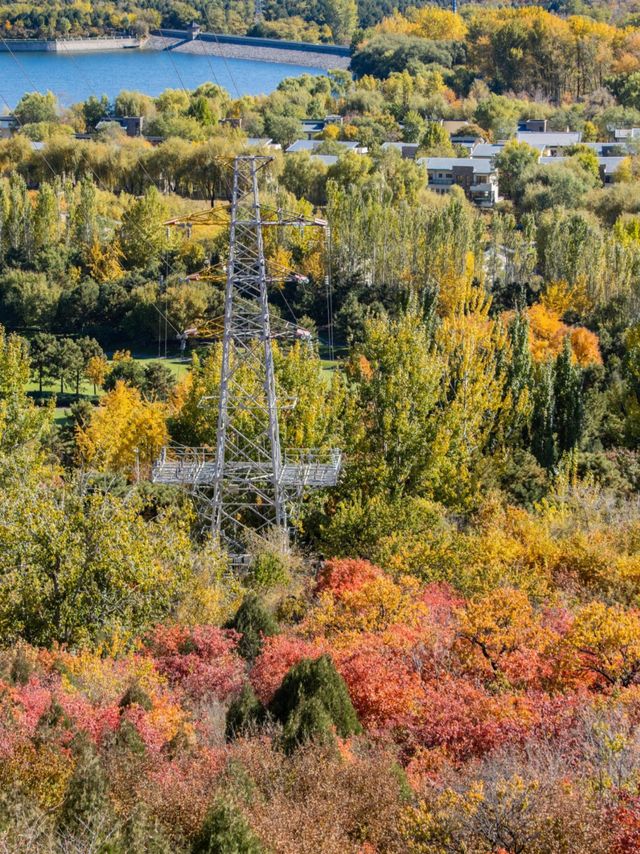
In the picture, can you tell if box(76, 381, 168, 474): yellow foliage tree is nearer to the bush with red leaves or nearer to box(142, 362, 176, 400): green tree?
box(142, 362, 176, 400): green tree

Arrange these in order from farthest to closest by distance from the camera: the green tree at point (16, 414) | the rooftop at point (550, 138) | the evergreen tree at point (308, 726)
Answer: the rooftop at point (550, 138) < the green tree at point (16, 414) < the evergreen tree at point (308, 726)

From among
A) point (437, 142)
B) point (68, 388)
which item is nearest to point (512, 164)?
point (437, 142)

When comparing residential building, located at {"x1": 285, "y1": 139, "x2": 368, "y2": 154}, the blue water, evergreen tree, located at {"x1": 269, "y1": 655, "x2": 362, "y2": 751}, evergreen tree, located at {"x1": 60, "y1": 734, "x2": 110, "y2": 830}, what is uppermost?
the blue water

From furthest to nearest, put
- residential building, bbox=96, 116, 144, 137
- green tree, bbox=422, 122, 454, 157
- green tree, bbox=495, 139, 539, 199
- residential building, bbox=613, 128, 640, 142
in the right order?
residential building, bbox=96, 116, 144, 137 < residential building, bbox=613, 128, 640, 142 < green tree, bbox=422, 122, 454, 157 < green tree, bbox=495, 139, 539, 199

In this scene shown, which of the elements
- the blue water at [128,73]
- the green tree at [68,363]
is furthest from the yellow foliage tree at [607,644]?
the blue water at [128,73]

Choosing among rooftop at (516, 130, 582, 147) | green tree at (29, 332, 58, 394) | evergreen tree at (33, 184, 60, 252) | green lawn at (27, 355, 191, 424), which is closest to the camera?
green lawn at (27, 355, 191, 424)

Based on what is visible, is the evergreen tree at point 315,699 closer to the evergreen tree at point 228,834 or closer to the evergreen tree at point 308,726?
the evergreen tree at point 308,726

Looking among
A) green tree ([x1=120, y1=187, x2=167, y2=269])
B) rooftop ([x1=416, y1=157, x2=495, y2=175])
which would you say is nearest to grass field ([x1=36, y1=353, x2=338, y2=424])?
green tree ([x1=120, y1=187, x2=167, y2=269])
